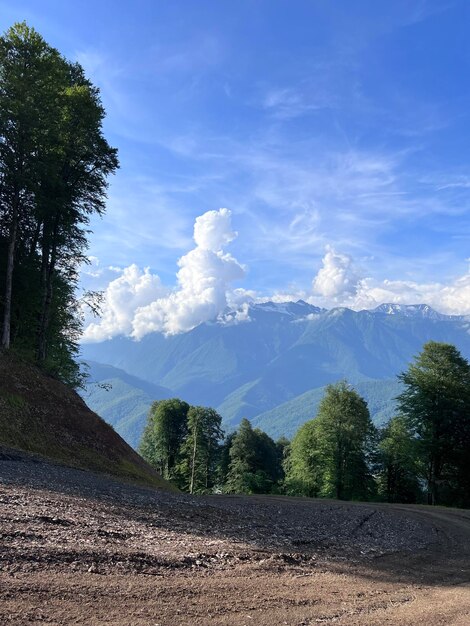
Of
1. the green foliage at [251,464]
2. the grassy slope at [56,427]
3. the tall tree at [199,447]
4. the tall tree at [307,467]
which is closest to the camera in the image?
the grassy slope at [56,427]

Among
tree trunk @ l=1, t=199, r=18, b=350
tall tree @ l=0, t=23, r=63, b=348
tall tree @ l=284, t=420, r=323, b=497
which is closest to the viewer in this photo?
tall tree @ l=0, t=23, r=63, b=348

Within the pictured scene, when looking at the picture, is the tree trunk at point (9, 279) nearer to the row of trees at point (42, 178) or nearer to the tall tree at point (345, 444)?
the row of trees at point (42, 178)

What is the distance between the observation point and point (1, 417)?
2384 cm

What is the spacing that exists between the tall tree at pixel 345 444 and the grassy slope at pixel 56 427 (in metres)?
31.9

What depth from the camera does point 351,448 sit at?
57656 mm

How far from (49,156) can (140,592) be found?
30.1 metres

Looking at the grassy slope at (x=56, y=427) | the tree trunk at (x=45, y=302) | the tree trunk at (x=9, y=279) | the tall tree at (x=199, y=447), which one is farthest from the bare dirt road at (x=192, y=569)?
the tall tree at (x=199, y=447)

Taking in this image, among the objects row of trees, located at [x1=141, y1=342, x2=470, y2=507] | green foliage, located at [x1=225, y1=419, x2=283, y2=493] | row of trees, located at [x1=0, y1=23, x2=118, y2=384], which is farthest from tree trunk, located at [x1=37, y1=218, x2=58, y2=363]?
green foliage, located at [x1=225, y1=419, x2=283, y2=493]

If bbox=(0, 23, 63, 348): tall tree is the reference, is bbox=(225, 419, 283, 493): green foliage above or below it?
below

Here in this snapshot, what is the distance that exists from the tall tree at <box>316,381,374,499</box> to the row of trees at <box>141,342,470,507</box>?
4.9 inches

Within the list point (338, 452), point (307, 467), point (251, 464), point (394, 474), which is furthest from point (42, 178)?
point (251, 464)

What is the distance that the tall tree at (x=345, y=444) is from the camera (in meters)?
56.1

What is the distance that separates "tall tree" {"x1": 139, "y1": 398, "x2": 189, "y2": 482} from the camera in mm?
78062

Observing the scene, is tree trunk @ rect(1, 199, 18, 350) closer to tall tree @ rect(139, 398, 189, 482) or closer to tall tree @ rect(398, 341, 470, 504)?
tall tree @ rect(398, 341, 470, 504)
